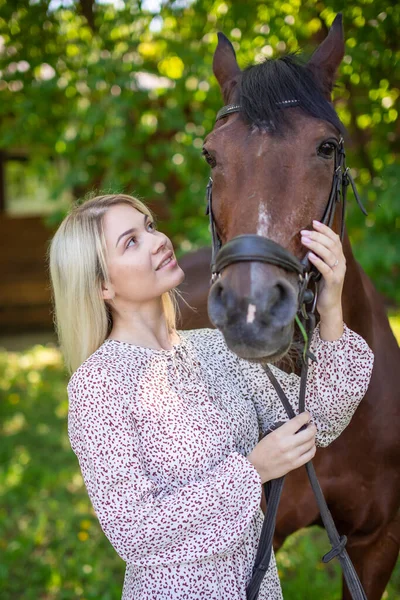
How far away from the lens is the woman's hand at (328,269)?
1.57 meters

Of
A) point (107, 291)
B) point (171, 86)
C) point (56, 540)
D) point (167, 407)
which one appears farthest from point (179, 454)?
point (171, 86)

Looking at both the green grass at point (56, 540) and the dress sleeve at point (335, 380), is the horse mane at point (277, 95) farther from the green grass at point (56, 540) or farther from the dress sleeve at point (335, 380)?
the green grass at point (56, 540)

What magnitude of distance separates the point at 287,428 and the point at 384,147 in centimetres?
288

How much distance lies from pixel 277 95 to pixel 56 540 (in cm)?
322

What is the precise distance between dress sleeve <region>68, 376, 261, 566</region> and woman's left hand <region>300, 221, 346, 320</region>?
47cm

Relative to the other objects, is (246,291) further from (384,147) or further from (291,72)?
(384,147)

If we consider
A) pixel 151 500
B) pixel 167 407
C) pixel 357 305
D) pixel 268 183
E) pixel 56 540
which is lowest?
pixel 56 540

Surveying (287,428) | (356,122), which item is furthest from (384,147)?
(287,428)

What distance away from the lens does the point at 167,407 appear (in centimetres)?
164

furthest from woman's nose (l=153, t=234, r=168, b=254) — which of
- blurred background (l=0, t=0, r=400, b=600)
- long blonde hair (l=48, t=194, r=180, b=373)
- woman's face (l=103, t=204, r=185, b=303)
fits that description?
blurred background (l=0, t=0, r=400, b=600)

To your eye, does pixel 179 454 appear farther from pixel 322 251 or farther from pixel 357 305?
pixel 357 305

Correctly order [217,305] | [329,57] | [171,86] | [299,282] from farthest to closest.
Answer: [171,86], [329,57], [299,282], [217,305]

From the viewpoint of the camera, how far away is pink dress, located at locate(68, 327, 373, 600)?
4.98 feet

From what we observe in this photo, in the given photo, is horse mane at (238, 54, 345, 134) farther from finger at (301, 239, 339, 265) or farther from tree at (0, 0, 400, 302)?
tree at (0, 0, 400, 302)
